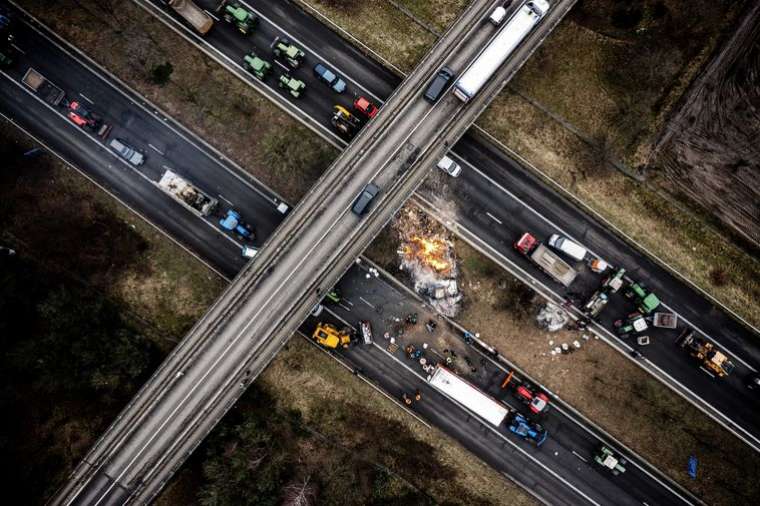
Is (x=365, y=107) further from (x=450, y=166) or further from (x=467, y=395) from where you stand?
(x=467, y=395)

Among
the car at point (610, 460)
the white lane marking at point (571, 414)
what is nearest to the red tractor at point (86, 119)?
the white lane marking at point (571, 414)

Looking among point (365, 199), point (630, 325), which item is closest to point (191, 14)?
point (365, 199)

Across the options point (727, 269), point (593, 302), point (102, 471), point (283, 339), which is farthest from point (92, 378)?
point (727, 269)

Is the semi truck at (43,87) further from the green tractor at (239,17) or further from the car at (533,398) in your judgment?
the car at (533,398)

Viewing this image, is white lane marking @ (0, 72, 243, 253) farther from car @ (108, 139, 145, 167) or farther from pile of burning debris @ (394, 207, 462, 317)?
pile of burning debris @ (394, 207, 462, 317)

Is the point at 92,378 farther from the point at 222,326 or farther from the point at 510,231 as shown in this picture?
the point at 510,231

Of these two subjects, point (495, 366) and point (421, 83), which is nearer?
point (421, 83)

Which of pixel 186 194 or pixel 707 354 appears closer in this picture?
pixel 186 194
